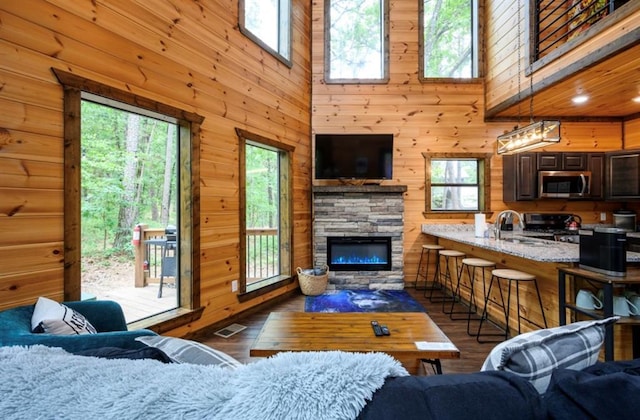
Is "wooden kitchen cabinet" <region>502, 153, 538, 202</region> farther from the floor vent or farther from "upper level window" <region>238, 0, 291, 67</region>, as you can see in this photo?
the floor vent

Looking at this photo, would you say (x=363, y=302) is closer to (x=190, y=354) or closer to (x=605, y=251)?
(x=605, y=251)

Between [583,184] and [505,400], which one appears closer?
[505,400]

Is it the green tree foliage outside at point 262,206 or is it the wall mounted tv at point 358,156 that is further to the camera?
the wall mounted tv at point 358,156

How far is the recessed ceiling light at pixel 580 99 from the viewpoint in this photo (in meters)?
4.23

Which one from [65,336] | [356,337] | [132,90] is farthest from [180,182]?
[356,337]

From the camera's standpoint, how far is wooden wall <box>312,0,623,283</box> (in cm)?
534

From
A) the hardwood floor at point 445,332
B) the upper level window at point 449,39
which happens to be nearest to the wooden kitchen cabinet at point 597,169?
the upper level window at point 449,39

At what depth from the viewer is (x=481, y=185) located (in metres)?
5.38

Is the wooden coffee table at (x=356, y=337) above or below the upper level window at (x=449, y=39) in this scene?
below

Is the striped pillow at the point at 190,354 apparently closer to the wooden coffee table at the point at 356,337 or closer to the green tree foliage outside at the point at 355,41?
the wooden coffee table at the point at 356,337

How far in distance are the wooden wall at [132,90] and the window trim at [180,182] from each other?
51 mm

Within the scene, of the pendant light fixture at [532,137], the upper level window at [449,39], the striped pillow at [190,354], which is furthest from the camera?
the upper level window at [449,39]

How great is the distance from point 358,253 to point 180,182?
3144 mm

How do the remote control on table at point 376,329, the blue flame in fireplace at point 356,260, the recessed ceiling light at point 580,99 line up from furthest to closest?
the blue flame in fireplace at point 356,260
the recessed ceiling light at point 580,99
the remote control on table at point 376,329
